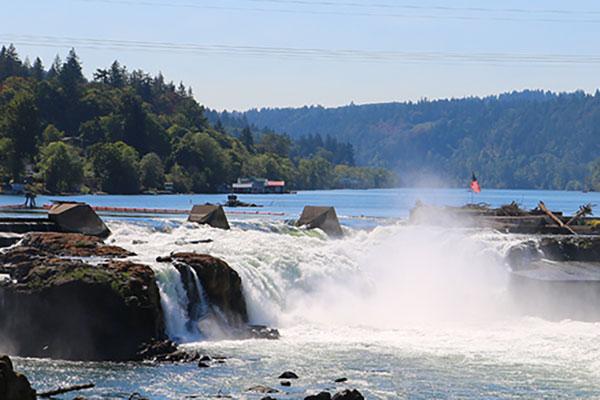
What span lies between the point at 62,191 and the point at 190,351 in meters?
89.9

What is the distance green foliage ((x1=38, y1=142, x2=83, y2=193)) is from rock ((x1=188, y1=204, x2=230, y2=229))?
6802 cm

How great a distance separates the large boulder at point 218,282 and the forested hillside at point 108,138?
8384cm

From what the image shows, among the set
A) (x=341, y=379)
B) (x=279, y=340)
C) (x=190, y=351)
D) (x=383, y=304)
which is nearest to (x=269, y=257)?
(x=383, y=304)

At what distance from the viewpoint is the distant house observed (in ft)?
515

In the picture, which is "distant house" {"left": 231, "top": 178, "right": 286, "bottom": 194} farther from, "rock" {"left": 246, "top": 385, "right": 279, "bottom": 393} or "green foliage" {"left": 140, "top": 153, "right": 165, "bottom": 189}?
"rock" {"left": 246, "top": 385, "right": 279, "bottom": 393}

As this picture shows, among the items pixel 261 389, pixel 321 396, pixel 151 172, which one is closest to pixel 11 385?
pixel 321 396

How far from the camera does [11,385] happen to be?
1803 cm

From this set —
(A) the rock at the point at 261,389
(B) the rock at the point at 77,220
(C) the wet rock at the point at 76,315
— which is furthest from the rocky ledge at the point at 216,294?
(B) the rock at the point at 77,220

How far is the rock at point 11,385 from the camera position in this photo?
17.9 metres

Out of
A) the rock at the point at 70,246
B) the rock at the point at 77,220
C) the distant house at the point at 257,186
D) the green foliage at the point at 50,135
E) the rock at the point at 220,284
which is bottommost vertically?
the distant house at the point at 257,186

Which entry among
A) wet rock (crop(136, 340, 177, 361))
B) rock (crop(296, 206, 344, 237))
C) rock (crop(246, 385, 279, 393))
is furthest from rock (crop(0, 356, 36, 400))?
rock (crop(296, 206, 344, 237))

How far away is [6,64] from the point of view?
17938cm

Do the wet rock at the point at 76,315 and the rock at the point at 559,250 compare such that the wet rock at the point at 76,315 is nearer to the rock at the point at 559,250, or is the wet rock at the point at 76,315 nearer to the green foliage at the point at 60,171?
the rock at the point at 559,250

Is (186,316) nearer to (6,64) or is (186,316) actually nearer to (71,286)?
(71,286)
